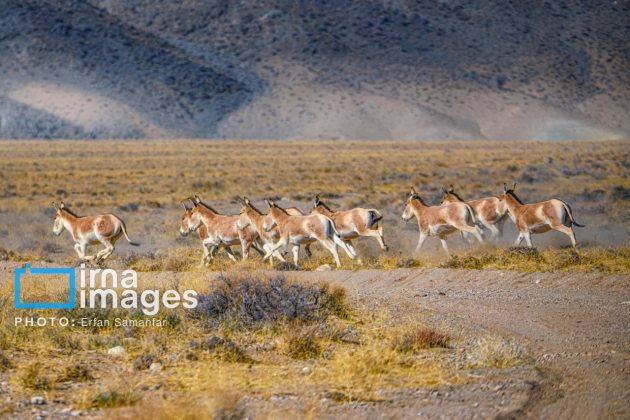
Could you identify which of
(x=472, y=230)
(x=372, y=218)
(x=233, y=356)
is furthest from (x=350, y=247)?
(x=233, y=356)

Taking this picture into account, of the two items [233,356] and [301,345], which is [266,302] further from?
[233,356]

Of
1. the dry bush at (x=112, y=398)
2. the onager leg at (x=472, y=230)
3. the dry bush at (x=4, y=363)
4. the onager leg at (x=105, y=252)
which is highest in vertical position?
the onager leg at (x=472, y=230)

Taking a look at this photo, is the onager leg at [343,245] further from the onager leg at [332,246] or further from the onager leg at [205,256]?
the onager leg at [205,256]

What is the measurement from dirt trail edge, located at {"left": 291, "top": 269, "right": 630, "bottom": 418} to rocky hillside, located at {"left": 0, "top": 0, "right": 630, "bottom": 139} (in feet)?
263

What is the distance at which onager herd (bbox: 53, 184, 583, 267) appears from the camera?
1769 cm

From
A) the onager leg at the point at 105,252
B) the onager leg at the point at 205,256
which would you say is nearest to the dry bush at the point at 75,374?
the onager leg at the point at 205,256

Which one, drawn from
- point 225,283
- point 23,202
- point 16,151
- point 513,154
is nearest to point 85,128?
point 16,151

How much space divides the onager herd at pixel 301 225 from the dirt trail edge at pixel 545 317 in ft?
5.22

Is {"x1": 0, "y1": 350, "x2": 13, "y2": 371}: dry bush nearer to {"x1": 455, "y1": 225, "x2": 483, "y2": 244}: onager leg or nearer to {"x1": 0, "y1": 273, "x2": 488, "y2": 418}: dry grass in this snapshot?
{"x1": 0, "y1": 273, "x2": 488, "y2": 418}: dry grass

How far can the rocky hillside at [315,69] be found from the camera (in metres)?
98.1

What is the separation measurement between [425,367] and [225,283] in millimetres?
3679

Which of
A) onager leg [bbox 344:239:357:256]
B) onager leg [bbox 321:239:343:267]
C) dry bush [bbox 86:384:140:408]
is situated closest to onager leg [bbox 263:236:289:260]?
onager leg [bbox 321:239:343:267]

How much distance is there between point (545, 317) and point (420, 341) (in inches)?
93.5

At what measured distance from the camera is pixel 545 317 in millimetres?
11789
